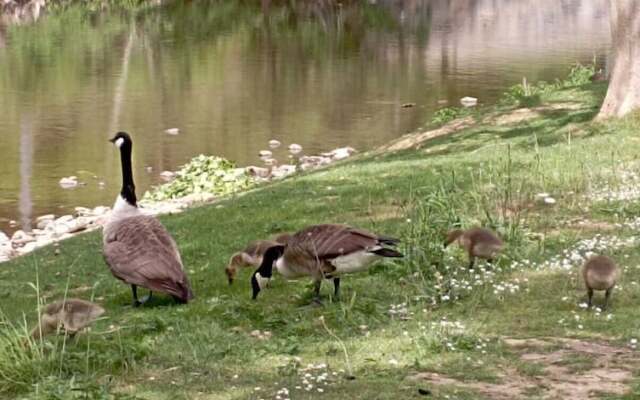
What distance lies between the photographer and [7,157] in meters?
27.8

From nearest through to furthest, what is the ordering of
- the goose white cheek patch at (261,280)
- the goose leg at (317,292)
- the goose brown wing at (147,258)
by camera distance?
the goose leg at (317,292) → the goose brown wing at (147,258) → the goose white cheek patch at (261,280)

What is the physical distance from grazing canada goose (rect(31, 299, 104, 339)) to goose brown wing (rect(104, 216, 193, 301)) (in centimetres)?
118

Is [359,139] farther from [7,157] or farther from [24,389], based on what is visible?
[24,389]

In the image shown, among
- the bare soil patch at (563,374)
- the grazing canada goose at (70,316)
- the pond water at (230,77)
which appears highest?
the grazing canada goose at (70,316)

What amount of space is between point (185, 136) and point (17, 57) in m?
15.5

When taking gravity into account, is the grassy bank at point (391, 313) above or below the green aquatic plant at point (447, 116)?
above

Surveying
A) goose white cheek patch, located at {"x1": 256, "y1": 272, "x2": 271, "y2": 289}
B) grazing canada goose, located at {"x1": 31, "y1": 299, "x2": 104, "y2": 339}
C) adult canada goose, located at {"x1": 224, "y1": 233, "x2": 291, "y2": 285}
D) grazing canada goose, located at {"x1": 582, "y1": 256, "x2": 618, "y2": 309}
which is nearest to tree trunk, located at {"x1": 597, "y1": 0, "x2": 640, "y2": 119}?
adult canada goose, located at {"x1": 224, "y1": 233, "x2": 291, "y2": 285}

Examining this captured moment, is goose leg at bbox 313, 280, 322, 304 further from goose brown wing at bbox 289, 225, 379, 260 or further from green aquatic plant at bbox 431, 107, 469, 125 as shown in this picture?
green aquatic plant at bbox 431, 107, 469, 125

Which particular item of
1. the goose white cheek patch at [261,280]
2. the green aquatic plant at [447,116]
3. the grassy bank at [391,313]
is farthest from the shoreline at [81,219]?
the goose white cheek patch at [261,280]

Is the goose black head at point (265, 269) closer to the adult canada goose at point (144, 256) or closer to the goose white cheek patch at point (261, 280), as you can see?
the goose white cheek patch at point (261, 280)

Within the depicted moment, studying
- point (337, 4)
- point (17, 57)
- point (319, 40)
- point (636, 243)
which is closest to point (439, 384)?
point (636, 243)

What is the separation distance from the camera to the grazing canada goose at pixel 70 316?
8.20 meters

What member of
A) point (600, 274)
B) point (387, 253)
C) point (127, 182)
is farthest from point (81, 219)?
point (600, 274)

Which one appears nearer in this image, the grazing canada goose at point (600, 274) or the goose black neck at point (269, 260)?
the grazing canada goose at point (600, 274)
